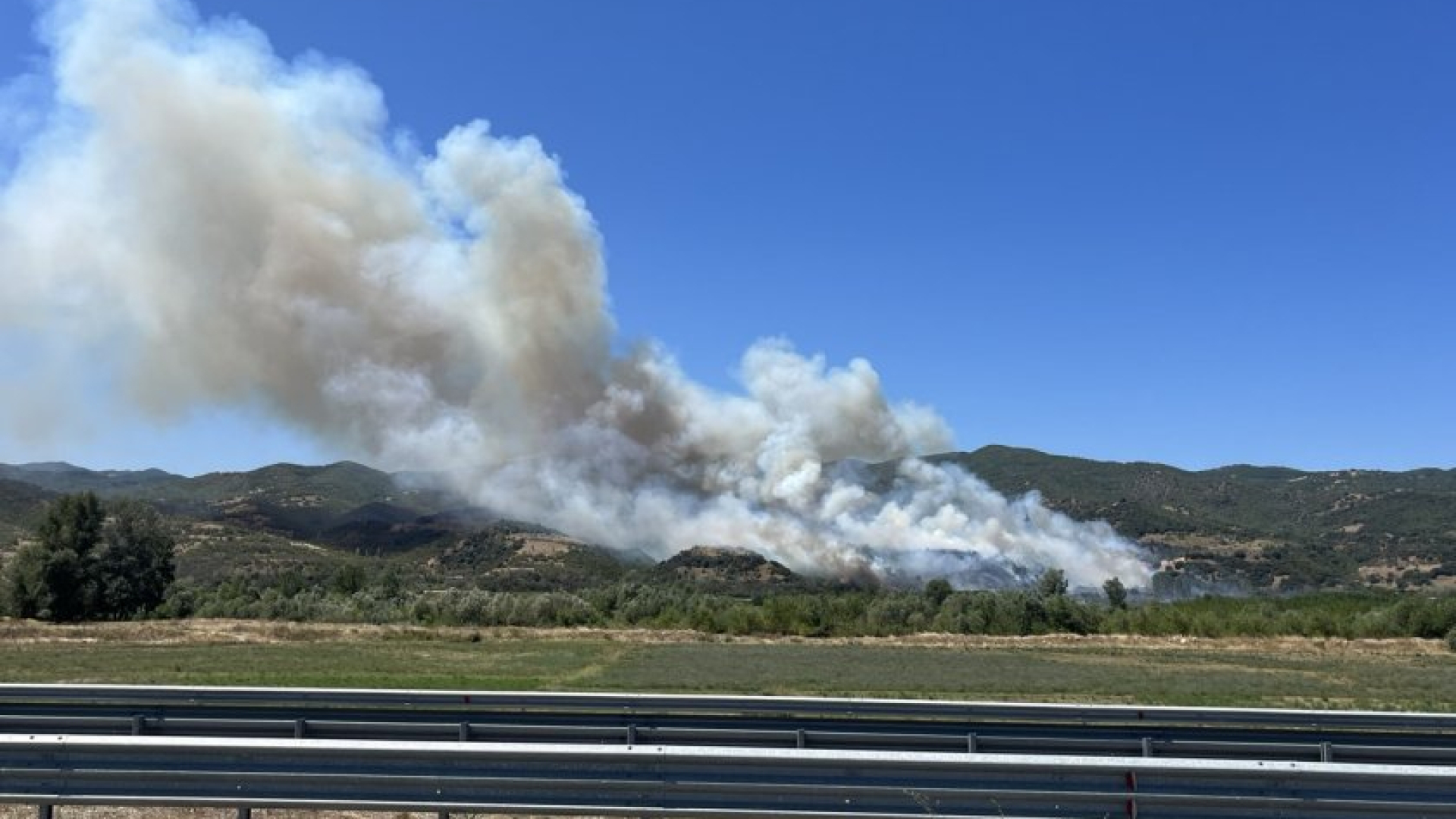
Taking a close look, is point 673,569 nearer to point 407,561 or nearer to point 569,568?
point 569,568

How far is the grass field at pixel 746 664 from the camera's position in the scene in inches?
1243

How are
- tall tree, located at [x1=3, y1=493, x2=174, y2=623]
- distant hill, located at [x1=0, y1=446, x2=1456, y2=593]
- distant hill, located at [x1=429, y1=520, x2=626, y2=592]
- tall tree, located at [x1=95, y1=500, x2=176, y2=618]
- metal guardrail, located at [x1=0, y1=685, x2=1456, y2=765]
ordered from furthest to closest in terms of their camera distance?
distant hill, located at [x1=0, y1=446, x2=1456, y2=593], distant hill, located at [x1=429, y1=520, x2=626, y2=592], tall tree, located at [x1=95, y1=500, x2=176, y2=618], tall tree, located at [x1=3, y1=493, x2=174, y2=623], metal guardrail, located at [x1=0, y1=685, x2=1456, y2=765]

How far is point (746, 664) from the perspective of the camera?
42.6 m

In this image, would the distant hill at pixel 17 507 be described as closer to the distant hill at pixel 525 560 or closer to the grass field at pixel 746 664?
the distant hill at pixel 525 560

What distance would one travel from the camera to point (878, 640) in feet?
211

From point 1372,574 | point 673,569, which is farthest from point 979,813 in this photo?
point 1372,574

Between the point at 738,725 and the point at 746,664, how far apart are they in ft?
91.2

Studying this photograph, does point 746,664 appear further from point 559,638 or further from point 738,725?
point 738,725

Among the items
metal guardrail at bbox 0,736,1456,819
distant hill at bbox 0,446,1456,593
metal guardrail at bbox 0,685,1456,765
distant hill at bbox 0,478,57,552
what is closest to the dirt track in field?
metal guardrail at bbox 0,685,1456,765

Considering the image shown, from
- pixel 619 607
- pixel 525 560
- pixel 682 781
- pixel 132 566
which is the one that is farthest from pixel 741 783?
pixel 525 560

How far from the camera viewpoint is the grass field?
1243 inches

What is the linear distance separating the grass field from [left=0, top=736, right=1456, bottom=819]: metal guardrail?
64.4ft

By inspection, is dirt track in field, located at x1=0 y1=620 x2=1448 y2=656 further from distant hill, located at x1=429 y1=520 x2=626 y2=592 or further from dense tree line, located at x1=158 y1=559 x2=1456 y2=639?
distant hill, located at x1=429 y1=520 x2=626 y2=592

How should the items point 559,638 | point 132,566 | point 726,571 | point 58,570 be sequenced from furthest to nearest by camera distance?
point 726,571, point 132,566, point 58,570, point 559,638
